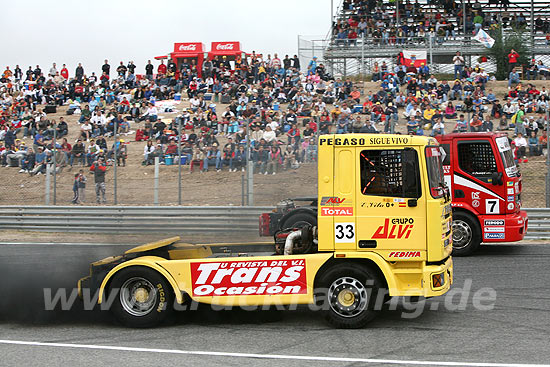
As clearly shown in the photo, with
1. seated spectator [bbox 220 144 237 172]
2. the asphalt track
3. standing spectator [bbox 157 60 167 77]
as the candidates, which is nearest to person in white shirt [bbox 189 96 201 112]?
standing spectator [bbox 157 60 167 77]

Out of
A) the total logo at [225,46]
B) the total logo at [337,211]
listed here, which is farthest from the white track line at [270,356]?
the total logo at [225,46]

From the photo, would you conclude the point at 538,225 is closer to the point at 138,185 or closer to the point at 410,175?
the point at 410,175

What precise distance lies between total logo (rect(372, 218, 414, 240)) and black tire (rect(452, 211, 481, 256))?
5489 mm

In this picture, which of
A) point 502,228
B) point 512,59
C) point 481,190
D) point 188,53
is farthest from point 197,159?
point 512,59

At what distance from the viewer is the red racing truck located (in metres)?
12.2

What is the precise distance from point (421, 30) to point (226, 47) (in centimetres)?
1053

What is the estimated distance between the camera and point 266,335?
7.36 m

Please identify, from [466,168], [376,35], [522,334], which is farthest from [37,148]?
[376,35]

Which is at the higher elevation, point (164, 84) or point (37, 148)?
point (164, 84)

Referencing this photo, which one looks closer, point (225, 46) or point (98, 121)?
point (98, 121)

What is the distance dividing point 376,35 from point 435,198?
101 ft

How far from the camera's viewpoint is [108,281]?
306 inches

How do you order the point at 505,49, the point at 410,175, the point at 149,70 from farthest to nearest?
the point at 149,70 → the point at 505,49 → the point at 410,175

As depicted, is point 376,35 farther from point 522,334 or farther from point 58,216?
point 522,334
